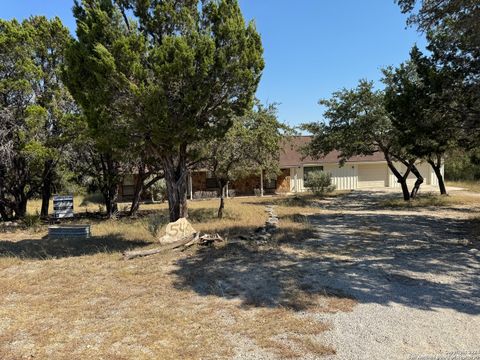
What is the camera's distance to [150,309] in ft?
17.2

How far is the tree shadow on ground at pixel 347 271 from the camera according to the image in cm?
554

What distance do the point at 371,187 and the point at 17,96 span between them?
28275 mm

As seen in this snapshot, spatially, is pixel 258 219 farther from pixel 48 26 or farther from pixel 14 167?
pixel 48 26

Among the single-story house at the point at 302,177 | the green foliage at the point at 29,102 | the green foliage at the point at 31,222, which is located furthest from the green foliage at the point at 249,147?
the single-story house at the point at 302,177

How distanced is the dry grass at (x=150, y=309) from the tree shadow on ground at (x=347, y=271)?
0.06 meters

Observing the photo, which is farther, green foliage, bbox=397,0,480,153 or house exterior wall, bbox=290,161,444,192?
house exterior wall, bbox=290,161,444,192

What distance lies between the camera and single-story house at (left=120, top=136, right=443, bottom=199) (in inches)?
1168

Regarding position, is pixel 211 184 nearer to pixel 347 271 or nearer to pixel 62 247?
pixel 62 247

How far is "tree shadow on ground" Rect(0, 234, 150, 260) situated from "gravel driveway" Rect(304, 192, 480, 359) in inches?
212

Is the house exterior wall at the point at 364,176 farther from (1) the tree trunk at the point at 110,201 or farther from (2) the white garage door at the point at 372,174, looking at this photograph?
(1) the tree trunk at the point at 110,201

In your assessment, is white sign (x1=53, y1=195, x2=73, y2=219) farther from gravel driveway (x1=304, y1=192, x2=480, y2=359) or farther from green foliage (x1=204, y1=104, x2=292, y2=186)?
gravel driveway (x1=304, y1=192, x2=480, y2=359)

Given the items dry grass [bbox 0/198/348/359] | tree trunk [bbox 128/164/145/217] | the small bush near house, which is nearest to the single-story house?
the small bush near house

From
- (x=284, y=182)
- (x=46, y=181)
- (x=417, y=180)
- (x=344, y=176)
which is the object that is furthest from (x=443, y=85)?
(x=344, y=176)

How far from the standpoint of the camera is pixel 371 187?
109 feet
